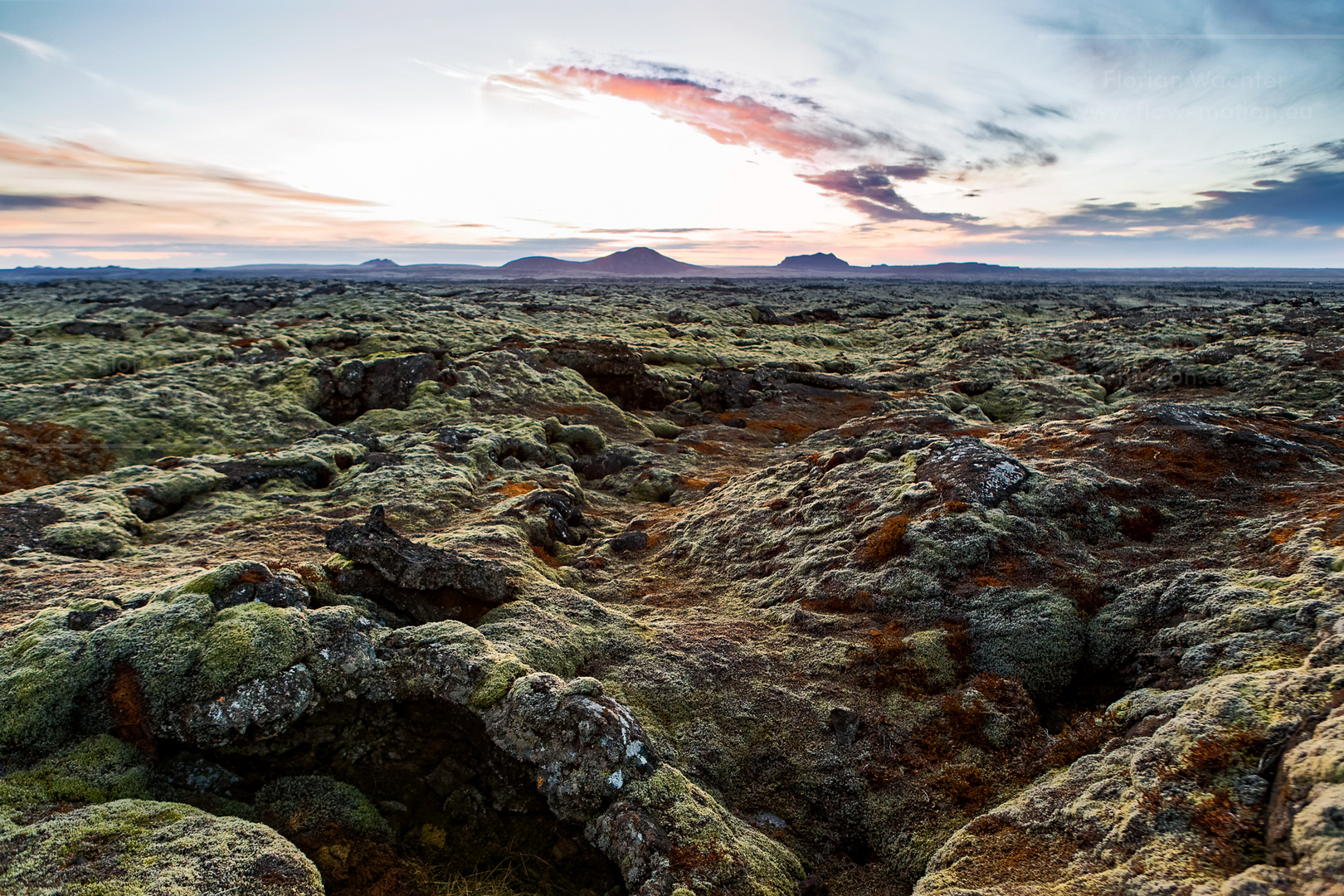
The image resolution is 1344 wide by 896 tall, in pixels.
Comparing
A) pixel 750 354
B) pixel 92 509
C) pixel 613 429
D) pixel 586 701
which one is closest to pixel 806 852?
pixel 586 701

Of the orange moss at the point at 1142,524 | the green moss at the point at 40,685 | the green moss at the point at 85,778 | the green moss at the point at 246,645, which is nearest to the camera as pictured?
the green moss at the point at 85,778

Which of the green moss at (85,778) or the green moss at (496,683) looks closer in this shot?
the green moss at (85,778)

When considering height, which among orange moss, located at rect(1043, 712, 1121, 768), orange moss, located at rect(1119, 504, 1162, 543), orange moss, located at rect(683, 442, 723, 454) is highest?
orange moss, located at rect(1119, 504, 1162, 543)

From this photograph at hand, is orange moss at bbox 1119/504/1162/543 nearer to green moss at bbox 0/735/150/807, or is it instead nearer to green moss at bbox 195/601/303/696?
green moss at bbox 195/601/303/696

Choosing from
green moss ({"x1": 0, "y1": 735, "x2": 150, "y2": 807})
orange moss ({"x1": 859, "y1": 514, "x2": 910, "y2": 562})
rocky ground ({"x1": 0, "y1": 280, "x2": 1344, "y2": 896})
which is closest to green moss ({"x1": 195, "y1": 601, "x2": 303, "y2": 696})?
rocky ground ({"x1": 0, "y1": 280, "x2": 1344, "y2": 896})

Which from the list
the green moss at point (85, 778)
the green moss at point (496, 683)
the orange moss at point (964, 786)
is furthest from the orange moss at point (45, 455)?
the orange moss at point (964, 786)

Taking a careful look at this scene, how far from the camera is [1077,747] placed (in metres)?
7.62

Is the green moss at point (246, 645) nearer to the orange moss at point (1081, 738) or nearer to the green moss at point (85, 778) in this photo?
the green moss at point (85, 778)

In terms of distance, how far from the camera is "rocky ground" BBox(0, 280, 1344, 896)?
20.4 ft

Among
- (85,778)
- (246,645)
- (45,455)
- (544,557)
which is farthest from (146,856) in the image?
(45,455)

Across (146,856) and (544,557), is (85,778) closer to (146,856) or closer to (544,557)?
(146,856)

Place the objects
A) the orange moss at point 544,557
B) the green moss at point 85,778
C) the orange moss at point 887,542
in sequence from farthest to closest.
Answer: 1. the orange moss at point 544,557
2. the orange moss at point 887,542
3. the green moss at point 85,778

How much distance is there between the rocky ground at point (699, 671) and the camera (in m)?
6.23

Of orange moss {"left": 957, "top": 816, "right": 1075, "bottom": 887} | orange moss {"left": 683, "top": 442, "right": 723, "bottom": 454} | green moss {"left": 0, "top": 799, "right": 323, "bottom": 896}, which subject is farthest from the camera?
orange moss {"left": 683, "top": 442, "right": 723, "bottom": 454}
